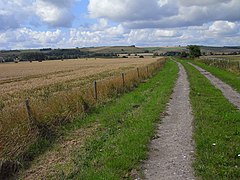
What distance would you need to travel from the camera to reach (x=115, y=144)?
8.73 meters

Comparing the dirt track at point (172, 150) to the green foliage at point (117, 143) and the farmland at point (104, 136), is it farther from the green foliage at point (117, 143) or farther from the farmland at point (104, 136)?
the green foliage at point (117, 143)

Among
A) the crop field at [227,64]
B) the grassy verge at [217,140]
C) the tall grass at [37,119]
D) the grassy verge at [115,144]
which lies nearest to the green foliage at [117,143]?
the grassy verge at [115,144]

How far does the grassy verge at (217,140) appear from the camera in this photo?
6.31 metres

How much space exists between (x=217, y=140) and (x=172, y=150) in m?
1.38

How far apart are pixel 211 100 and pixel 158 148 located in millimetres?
8399

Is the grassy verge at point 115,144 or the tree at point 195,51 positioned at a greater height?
the grassy verge at point 115,144

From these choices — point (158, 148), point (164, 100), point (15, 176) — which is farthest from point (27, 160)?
point (164, 100)

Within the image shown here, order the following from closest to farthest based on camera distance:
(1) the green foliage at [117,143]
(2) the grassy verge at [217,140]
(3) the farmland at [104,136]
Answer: (2) the grassy verge at [217,140], (1) the green foliage at [117,143], (3) the farmland at [104,136]

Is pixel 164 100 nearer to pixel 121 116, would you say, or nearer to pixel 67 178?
pixel 121 116

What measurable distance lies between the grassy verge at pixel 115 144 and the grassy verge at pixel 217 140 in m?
1.40

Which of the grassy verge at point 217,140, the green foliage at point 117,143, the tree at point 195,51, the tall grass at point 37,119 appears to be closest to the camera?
the grassy verge at point 217,140

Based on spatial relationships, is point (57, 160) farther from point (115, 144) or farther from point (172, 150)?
point (172, 150)

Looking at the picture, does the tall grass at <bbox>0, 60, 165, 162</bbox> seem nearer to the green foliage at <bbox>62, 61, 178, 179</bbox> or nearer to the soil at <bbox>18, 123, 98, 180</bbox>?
the soil at <bbox>18, 123, 98, 180</bbox>

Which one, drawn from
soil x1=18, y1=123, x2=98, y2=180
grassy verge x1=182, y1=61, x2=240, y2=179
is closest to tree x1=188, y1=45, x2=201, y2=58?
grassy verge x1=182, y1=61, x2=240, y2=179
